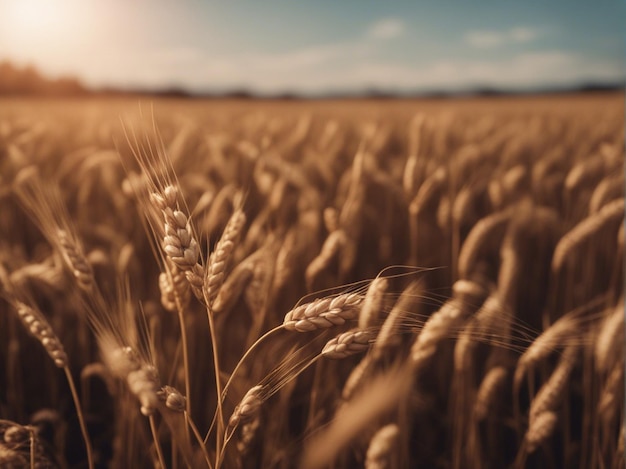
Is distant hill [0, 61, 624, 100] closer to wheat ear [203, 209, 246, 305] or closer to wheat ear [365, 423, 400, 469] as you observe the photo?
wheat ear [203, 209, 246, 305]

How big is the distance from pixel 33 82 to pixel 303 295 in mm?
724

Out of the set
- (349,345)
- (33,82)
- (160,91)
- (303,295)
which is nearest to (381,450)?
(349,345)

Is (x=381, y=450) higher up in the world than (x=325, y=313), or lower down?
lower down

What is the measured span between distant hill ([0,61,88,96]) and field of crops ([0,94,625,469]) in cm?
4

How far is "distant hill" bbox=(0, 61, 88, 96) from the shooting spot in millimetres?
1089

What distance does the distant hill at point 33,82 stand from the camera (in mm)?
1089

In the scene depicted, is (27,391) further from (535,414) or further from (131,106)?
(535,414)

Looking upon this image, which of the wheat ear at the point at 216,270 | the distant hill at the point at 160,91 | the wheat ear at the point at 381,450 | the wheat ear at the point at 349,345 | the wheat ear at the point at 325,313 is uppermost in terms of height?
the distant hill at the point at 160,91

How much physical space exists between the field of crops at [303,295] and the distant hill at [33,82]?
1.4 inches

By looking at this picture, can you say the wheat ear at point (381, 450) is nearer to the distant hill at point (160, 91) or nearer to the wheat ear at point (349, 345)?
the wheat ear at point (349, 345)

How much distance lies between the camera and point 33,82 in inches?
43.9

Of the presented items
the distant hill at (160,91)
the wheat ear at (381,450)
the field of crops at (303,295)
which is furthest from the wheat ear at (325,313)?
the distant hill at (160,91)

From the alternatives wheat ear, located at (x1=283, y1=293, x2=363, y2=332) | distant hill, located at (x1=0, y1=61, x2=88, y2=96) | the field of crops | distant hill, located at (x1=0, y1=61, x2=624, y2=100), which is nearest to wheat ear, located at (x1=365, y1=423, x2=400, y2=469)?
the field of crops

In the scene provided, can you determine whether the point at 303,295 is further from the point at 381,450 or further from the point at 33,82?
the point at 33,82
